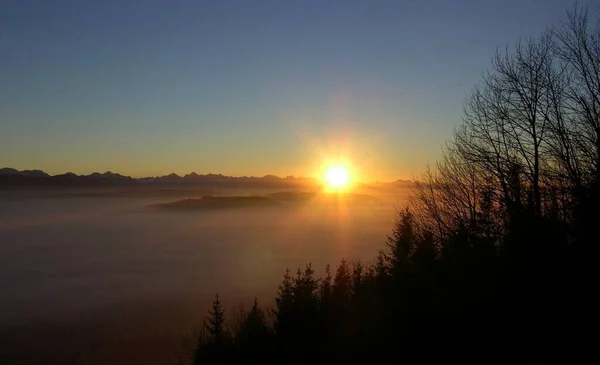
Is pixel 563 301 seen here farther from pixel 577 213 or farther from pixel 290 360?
pixel 290 360

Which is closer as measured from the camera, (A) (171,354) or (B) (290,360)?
(B) (290,360)

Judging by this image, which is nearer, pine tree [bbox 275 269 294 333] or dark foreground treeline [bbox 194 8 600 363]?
dark foreground treeline [bbox 194 8 600 363]

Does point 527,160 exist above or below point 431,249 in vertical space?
above

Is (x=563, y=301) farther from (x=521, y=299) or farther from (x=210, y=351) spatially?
(x=210, y=351)

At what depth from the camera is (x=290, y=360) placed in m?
22.9

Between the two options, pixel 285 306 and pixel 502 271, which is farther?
pixel 285 306

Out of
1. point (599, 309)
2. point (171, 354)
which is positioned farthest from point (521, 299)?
point (171, 354)

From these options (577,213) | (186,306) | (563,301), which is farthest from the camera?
(186,306)

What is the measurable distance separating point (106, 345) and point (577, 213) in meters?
168

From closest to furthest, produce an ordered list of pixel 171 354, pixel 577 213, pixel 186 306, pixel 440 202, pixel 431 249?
pixel 577 213 < pixel 431 249 < pixel 440 202 < pixel 171 354 < pixel 186 306

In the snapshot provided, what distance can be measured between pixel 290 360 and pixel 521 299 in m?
12.5

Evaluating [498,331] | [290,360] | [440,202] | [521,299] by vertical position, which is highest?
[440,202]

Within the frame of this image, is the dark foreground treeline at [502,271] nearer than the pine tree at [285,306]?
Yes

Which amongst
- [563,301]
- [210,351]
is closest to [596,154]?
[563,301]
